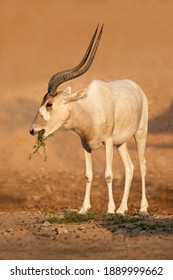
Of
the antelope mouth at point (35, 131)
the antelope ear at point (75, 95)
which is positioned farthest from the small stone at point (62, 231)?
the antelope ear at point (75, 95)

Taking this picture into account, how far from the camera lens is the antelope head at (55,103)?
1520 centimetres

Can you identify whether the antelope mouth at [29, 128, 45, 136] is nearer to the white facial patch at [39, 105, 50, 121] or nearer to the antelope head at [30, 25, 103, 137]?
the antelope head at [30, 25, 103, 137]

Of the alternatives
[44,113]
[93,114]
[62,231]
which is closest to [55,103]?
[44,113]

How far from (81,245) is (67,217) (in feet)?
8.57

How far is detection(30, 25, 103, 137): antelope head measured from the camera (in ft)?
49.9

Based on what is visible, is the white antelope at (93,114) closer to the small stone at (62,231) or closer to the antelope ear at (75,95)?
the antelope ear at (75,95)

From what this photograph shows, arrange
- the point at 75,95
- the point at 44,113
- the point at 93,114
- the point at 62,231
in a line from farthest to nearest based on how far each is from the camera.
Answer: the point at 93,114 → the point at 75,95 → the point at 44,113 → the point at 62,231

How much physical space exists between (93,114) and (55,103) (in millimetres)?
751

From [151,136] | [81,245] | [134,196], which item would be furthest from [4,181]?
[81,245]

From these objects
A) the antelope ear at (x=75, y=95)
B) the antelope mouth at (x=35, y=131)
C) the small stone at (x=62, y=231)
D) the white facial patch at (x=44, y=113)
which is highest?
the antelope ear at (x=75, y=95)

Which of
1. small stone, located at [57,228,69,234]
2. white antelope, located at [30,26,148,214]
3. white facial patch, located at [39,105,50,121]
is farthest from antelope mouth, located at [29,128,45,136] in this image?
small stone, located at [57,228,69,234]

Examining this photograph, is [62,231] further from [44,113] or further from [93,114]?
[93,114]

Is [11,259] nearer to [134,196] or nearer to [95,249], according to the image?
[95,249]

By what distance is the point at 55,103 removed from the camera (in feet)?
50.2
